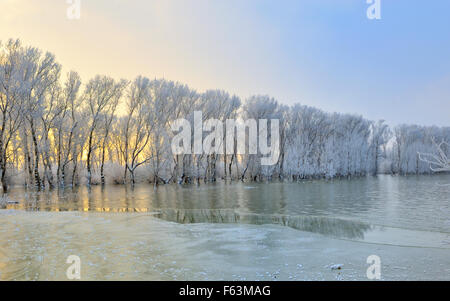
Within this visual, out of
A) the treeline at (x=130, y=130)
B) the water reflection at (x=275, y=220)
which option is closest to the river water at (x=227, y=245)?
the water reflection at (x=275, y=220)

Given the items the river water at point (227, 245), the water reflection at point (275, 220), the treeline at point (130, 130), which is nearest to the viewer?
the river water at point (227, 245)

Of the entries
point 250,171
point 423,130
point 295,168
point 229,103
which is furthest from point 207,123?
point 423,130

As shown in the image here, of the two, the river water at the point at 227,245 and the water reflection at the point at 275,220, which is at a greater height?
the river water at the point at 227,245

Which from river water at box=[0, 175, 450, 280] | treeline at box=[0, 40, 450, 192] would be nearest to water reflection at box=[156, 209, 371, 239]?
river water at box=[0, 175, 450, 280]

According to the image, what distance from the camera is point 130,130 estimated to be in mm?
41125

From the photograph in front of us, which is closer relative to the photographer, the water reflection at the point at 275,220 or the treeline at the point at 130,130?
the water reflection at the point at 275,220

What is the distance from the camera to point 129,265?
6.27 meters

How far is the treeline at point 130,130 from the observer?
91.7 feet

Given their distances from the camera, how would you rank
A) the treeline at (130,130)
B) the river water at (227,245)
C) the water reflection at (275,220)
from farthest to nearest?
the treeline at (130,130)
the water reflection at (275,220)
the river water at (227,245)

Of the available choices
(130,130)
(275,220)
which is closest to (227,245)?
(275,220)

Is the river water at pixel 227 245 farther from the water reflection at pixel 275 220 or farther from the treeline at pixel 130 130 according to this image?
the treeline at pixel 130 130

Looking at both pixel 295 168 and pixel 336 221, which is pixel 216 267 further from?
pixel 295 168

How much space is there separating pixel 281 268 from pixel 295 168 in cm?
4421

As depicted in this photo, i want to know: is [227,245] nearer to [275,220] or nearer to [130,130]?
[275,220]
